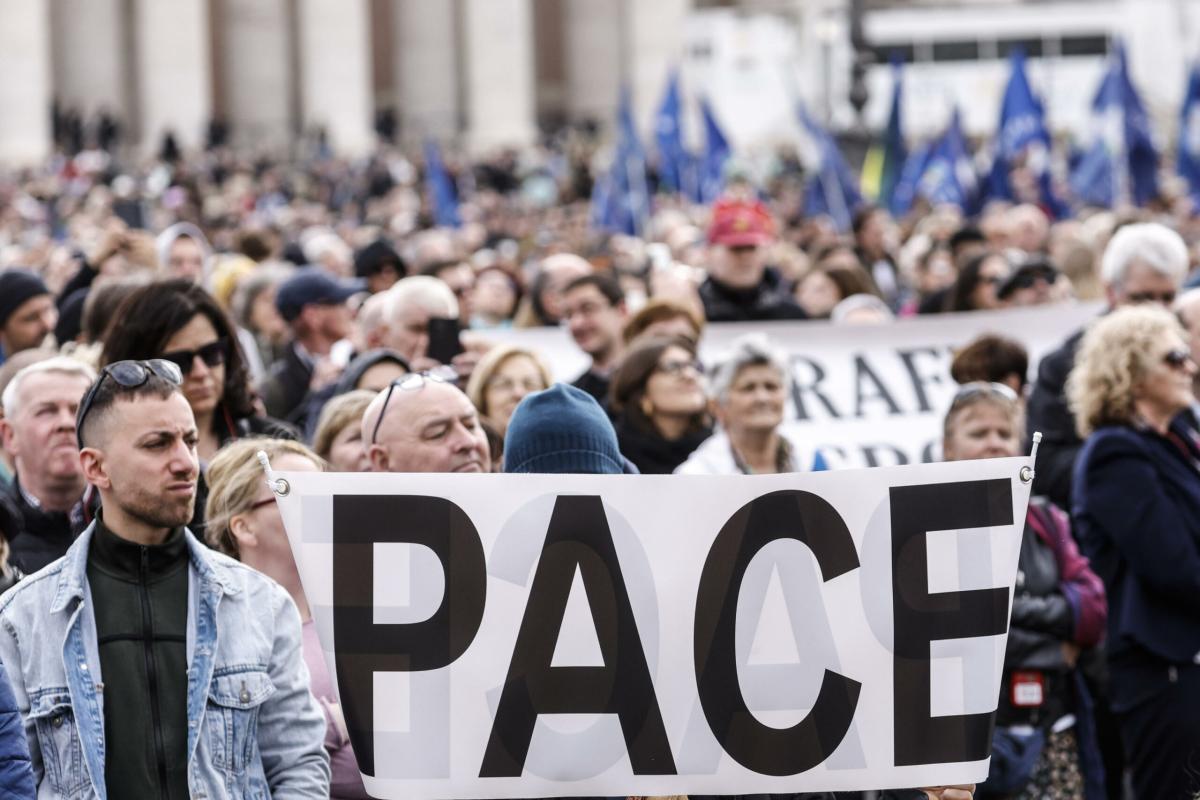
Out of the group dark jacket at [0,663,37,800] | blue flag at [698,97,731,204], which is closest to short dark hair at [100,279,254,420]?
dark jacket at [0,663,37,800]

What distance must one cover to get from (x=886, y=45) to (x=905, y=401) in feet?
141

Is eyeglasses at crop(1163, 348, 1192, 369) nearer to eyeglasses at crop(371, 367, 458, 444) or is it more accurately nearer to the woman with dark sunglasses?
eyeglasses at crop(371, 367, 458, 444)

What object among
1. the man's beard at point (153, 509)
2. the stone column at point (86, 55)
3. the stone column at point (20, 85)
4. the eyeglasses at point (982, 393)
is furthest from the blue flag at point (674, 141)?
the stone column at point (86, 55)

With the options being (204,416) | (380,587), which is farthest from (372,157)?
(380,587)

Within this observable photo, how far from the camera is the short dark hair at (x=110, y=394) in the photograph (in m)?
5.10

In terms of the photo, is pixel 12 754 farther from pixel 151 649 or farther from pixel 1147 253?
pixel 1147 253

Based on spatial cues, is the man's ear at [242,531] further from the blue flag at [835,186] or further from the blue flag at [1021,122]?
the blue flag at [1021,122]

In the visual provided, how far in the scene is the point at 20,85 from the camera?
1812 inches

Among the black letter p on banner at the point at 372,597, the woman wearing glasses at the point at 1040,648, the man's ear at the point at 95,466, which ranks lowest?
the woman wearing glasses at the point at 1040,648

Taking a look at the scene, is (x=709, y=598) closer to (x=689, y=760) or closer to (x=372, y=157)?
(x=689, y=760)

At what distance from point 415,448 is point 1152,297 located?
4.55m

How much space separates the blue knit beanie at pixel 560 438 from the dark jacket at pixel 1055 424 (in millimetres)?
3822

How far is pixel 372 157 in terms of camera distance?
132ft

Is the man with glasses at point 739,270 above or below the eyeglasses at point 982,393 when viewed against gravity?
above
